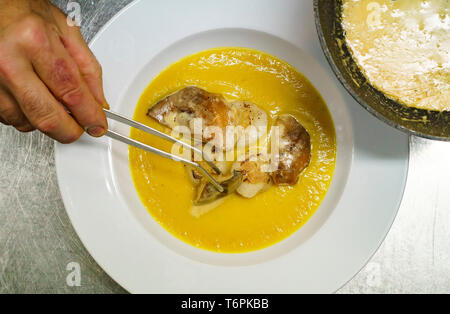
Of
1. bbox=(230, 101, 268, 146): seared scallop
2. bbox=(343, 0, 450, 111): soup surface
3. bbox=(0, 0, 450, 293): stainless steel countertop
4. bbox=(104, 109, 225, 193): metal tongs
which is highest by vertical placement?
bbox=(343, 0, 450, 111): soup surface

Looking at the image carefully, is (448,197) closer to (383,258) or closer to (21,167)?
(383,258)

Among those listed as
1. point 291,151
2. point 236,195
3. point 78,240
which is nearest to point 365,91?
point 291,151

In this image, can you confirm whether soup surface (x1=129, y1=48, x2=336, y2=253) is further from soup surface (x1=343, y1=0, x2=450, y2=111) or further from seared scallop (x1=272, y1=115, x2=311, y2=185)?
soup surface (x1=343, y1=0, x2=450, y2=111)

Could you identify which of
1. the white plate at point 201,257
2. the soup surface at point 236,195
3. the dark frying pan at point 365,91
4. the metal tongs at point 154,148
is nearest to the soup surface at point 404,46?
the dark frying pan at point 365,91

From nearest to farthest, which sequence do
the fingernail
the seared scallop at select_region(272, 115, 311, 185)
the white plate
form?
1. the fingernail
2. the white plate
3. the seared scallop at select_region(272, 115, 311, 185)

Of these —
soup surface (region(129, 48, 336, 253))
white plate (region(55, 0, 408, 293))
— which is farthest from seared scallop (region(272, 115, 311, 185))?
white plate (region(55, 0, 408, 293))

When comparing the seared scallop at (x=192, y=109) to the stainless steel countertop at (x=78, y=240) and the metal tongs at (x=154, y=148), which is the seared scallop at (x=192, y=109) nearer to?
the metal tongs at (x=154, y=148)
